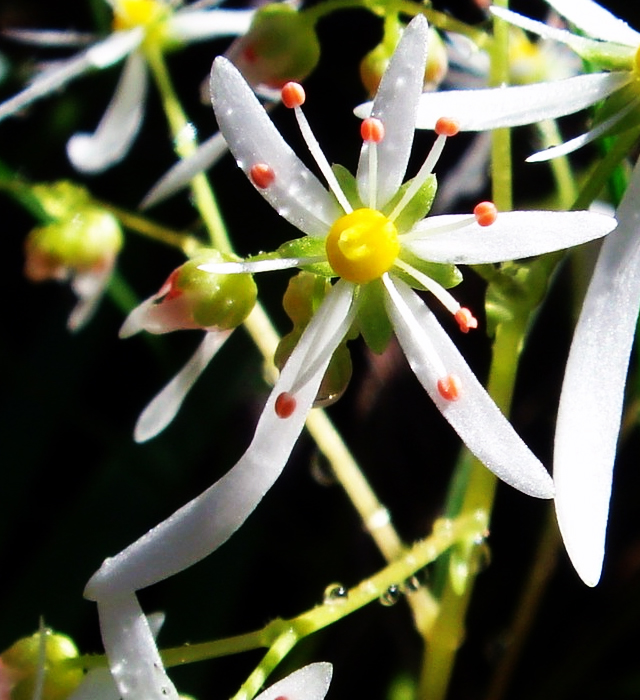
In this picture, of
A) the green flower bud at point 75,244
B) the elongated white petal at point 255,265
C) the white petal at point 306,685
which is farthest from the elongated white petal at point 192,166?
the white petal at point 306,685

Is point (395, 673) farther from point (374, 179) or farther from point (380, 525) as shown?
point (374, 179)

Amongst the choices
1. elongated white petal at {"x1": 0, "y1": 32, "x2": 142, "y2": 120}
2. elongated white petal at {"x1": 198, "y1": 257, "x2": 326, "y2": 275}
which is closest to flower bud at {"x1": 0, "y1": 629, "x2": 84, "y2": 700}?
elongated white petal at {"x1": 198, "y1": 257, "x2": 326, "y2": 275}

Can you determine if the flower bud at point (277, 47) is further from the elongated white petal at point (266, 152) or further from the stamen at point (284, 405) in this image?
the stamen at point (284, 405)

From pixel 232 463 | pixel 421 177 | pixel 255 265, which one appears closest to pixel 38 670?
pixel 255 265

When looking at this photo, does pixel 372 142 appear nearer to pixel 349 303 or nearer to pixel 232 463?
pixel 349 303

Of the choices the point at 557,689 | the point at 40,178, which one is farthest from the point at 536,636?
the point at 40,178

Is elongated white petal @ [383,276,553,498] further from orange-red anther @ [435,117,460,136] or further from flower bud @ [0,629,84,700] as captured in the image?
flower bud @ [0,629,84,700]
